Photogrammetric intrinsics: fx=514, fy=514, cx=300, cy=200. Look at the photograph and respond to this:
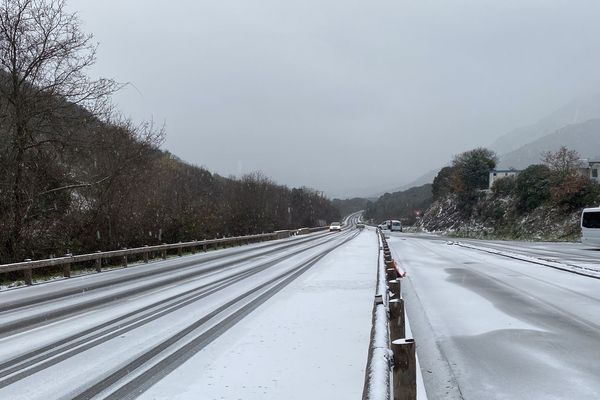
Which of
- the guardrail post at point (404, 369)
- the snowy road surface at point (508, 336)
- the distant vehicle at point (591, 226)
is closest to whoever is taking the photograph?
the guardrail post at point (404, 369)

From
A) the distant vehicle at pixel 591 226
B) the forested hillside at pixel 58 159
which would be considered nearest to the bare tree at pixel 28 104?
the forested hillside at pixel 58 159

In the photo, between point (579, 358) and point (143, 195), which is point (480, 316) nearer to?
point (579, 358)

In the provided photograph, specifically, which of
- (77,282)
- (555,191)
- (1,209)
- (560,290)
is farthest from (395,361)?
(555,191)

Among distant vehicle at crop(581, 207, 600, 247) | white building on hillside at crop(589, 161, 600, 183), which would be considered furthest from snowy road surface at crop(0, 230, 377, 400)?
white building on hillside at crop(589, 161, 600, 183)

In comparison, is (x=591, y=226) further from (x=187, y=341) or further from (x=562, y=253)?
(x=187, y=341)

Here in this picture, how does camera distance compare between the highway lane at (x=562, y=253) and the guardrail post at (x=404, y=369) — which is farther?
the highway lane at (x=562, y=253)

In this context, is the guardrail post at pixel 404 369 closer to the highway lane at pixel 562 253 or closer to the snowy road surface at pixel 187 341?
the snowy road surface at pixel 187 341

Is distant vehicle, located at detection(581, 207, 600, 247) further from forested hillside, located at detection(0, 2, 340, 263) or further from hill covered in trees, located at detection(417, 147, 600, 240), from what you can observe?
forested hillside, located at detection(0, 2, 340, 263)

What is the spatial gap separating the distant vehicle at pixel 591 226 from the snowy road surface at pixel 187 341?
81.7 ft

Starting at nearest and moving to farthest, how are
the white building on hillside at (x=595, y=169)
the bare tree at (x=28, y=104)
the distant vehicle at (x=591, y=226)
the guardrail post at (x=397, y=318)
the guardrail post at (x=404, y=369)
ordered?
the guardrail post at (x=404, y=369), the guardrail post at (x=397, y=318), the bare tree at (x=28, y=104), the distant vehicle at (x=591, y=226), the white building on hillside at (x=595, y=169)

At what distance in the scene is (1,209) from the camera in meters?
18.8

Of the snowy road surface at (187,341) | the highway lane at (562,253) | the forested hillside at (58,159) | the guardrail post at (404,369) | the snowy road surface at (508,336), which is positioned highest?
the forested hillside at (58,159)

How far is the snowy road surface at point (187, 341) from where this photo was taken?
554cm

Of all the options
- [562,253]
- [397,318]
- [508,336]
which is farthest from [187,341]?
[562,253]
